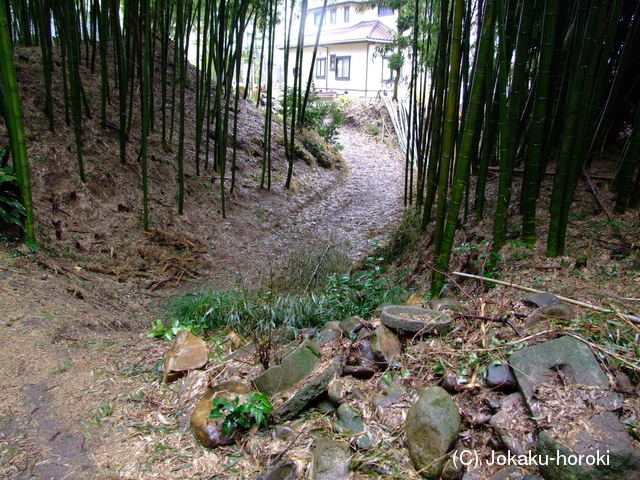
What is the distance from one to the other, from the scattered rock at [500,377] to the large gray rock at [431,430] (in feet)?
0.64

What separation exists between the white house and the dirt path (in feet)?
49.2

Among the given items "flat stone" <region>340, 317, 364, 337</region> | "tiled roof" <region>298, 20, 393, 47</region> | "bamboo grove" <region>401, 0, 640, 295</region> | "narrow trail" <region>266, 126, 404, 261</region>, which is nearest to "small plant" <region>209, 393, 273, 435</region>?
"flat stone" <region>340, 317, 364, 337</region>

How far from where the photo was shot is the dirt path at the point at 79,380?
1.78 meters

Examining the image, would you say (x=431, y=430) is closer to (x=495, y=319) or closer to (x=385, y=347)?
(x=385, y=347)

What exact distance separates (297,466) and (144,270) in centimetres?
319

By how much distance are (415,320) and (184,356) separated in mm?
1248

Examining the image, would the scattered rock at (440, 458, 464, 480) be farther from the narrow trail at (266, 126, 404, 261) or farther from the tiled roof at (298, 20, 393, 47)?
the tiled roof at (298, 20, 393, 47)

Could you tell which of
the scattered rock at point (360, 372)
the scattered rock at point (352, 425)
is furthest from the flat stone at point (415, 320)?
the scattered rock at point (352, 425)

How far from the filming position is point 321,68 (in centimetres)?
2020

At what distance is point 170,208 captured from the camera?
5.45 metres

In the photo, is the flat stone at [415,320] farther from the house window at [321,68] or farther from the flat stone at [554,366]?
the house window at [321,68]

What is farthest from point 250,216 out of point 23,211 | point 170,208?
point 23,211

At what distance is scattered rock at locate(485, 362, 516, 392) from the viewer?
1715mm

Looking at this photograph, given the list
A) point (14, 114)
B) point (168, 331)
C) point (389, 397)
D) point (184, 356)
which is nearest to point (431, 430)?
point (389, 397)
